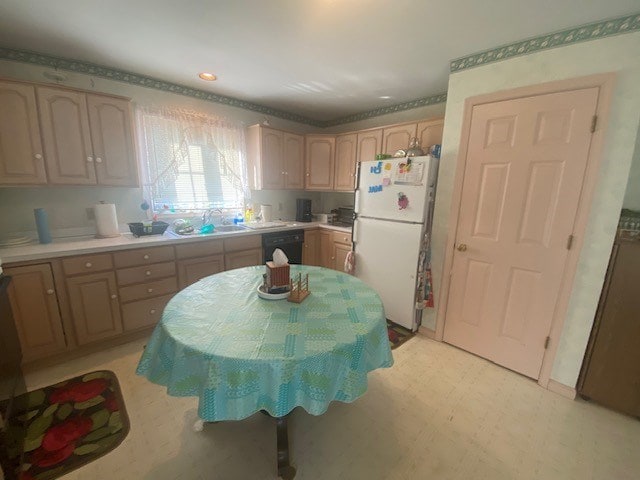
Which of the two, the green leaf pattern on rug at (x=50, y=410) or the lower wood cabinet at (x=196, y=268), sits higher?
the lower wood cabinet at (x=196, y=268)

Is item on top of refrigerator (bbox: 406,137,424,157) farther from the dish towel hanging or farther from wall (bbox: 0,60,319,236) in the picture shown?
wall (bbox: 0,60,319,236)

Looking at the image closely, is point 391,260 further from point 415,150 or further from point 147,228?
point 147,228

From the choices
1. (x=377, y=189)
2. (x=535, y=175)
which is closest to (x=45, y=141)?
(x=377, y=189)

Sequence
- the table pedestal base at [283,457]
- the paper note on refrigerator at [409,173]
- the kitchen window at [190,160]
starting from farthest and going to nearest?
the kitchen window at [190,160]
the paper note on refrigerator at [409,173]
the table pedestal base at [283,457]

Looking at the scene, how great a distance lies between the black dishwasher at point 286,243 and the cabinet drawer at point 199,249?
1.76 ft

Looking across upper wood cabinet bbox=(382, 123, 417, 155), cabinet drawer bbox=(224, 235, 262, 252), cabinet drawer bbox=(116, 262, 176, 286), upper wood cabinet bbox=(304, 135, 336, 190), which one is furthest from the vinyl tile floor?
upper wood cabinet bbox=(304, 135, 336, 190)

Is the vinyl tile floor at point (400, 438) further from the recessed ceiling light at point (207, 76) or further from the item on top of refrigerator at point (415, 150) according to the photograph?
the recessed ceiling light at point (207, 76)

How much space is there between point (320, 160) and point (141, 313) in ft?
8.89

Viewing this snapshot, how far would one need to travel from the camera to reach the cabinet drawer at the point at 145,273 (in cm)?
216

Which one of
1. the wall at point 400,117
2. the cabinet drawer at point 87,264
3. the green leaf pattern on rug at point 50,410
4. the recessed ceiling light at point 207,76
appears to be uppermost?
the recessed ceiling light at point 207,76

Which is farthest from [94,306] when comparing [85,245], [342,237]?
[342,237]

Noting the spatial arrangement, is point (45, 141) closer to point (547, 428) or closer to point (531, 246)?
point (531, 246)

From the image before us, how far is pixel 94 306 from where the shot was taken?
2070 mm

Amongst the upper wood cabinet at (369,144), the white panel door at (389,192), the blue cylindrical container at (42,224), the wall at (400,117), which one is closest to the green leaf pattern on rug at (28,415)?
the blue cylindrical container at (42,224)
